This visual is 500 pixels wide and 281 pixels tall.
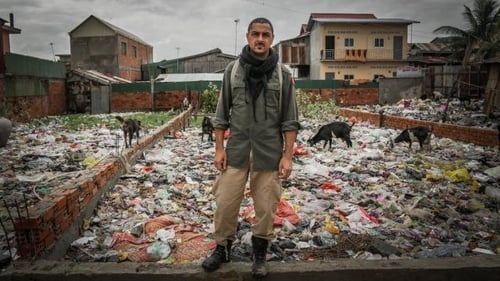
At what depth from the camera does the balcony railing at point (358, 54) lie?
2972cm

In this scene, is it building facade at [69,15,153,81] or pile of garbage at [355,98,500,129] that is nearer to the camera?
pile of garbage at [355,98,500,129]

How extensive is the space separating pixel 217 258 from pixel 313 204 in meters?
2.02

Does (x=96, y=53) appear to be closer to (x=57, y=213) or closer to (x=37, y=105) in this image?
(x=37, y=105)

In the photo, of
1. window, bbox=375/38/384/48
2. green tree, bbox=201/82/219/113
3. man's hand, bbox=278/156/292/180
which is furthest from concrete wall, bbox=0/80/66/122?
window, bbox=375/38/384/48

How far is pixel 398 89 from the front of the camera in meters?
21.1

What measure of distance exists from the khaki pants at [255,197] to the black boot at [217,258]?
0.58ft

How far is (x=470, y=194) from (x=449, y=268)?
2589mm

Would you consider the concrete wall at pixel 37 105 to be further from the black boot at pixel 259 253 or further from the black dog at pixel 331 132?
the black boot at pixel 259 253

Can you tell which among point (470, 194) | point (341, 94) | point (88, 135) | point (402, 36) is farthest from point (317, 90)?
point (470, 194)

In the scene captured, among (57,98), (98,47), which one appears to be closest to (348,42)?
(98,47)

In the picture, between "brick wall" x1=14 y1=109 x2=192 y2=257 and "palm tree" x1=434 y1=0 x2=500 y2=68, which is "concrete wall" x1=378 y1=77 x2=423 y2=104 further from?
"brick wall" x1=14 y1=109 x2=192 y2=257

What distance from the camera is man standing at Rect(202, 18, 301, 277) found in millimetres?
2586

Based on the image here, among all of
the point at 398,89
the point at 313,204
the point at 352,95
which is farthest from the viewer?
the point at 352,95

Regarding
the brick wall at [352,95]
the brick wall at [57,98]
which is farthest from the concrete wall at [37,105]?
the brick wall at [352,95]
